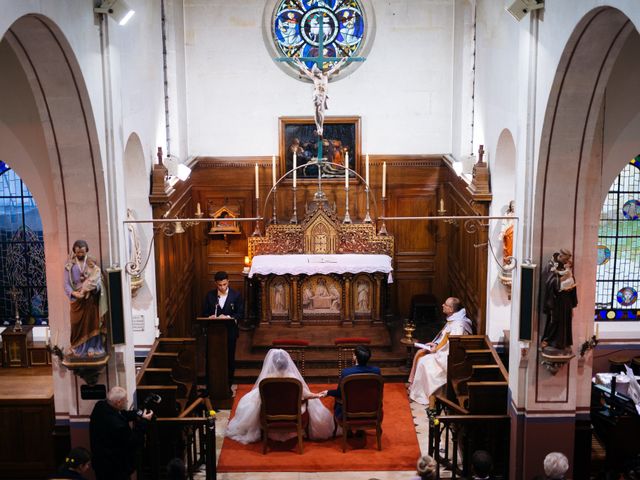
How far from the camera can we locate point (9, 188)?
Answer: 14.8 metres

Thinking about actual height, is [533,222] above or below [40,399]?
above

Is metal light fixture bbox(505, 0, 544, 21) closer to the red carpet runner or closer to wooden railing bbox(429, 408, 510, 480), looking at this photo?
wooden railing bbox(429, 408, 510, 480)

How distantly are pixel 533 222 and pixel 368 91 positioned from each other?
24.4 feet

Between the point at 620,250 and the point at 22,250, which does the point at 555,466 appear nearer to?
the point at 620,250

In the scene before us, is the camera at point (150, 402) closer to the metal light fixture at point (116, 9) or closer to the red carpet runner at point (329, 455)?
the red carpet runner at point (329, 455)

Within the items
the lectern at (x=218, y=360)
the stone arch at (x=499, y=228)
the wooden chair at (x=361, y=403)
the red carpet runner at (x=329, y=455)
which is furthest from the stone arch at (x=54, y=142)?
the stone arch at (x=499, y=228)

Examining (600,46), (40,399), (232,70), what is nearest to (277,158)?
(232,70)

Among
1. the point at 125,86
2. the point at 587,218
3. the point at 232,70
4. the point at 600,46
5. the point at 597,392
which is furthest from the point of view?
the point at 232,70

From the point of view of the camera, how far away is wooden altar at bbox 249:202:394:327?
52.1ft

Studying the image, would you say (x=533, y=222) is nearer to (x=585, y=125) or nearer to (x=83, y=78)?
(x=585, y=125)

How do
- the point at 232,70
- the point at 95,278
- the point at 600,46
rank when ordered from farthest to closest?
the point at 232,70, the point at 95,278, the point at 600,46

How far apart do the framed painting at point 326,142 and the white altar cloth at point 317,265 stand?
6.50 ft

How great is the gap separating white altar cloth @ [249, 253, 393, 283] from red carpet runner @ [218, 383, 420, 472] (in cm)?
359

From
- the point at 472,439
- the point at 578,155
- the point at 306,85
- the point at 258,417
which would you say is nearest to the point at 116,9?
the point at 578,155
